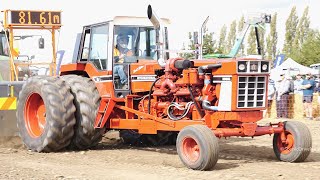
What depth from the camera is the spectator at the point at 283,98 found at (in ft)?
61.2

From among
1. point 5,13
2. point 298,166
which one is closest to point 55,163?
point 298,166

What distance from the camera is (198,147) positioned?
25.6ft

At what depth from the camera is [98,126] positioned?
9.81 metres

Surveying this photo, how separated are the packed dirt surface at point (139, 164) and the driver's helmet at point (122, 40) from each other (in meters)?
1.76

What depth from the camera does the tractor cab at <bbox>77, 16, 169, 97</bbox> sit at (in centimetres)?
979

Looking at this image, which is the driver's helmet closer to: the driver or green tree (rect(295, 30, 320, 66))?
the driver

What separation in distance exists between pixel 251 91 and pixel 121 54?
2.51 meters

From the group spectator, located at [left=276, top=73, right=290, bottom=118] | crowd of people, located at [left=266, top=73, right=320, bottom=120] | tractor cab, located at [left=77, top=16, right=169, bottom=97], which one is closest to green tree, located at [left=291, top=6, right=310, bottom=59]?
crowd of people, located at [left=266, top=73, right=320, bottom=120]

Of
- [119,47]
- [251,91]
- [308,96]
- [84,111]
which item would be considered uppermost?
[119,47]

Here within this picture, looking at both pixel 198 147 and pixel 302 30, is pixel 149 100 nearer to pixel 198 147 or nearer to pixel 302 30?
pixel 198 147

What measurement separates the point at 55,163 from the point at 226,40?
48.7m

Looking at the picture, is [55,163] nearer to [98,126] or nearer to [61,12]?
[98,126]

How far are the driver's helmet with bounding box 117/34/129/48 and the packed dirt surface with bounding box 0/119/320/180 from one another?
1.76m

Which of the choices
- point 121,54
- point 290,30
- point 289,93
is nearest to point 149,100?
point 121,54
